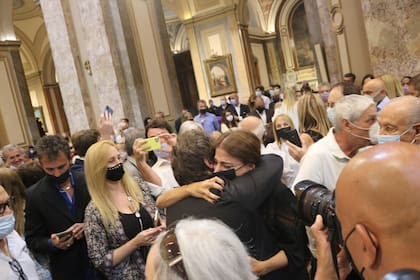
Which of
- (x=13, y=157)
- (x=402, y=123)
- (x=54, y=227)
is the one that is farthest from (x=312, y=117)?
(x=13, y=157)

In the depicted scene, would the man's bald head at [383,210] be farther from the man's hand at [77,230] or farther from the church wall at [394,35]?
the church wall at [394,35]

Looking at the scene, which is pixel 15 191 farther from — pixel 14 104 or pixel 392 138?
pixel 14 104

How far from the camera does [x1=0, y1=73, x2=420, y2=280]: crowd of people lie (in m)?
0.99

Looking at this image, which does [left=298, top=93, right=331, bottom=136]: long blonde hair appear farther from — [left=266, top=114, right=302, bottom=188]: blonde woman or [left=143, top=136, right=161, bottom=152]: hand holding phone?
[left=143, top=136, right=161, bottom=152]: hand holding phone

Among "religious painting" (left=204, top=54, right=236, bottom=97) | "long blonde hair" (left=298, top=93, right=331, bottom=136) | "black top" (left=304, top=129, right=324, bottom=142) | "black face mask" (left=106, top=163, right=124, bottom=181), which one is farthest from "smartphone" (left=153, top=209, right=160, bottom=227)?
"religious painting" (left=204, top=54, right=236, bottom=97)

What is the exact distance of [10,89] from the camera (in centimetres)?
1206

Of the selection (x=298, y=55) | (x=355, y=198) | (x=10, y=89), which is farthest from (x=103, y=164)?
(x=298, y=55)

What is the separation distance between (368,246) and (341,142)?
1.60m

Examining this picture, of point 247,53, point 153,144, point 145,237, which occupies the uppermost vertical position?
point 247,53

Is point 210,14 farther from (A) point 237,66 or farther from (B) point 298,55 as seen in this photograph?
(B) point 298,55

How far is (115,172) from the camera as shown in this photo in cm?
250

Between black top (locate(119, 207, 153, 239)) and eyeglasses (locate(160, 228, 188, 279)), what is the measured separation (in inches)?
48.9

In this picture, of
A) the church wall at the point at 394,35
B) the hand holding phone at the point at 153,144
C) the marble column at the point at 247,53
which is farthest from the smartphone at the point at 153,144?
the marble column at the point at 247,53

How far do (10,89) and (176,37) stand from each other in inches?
488
